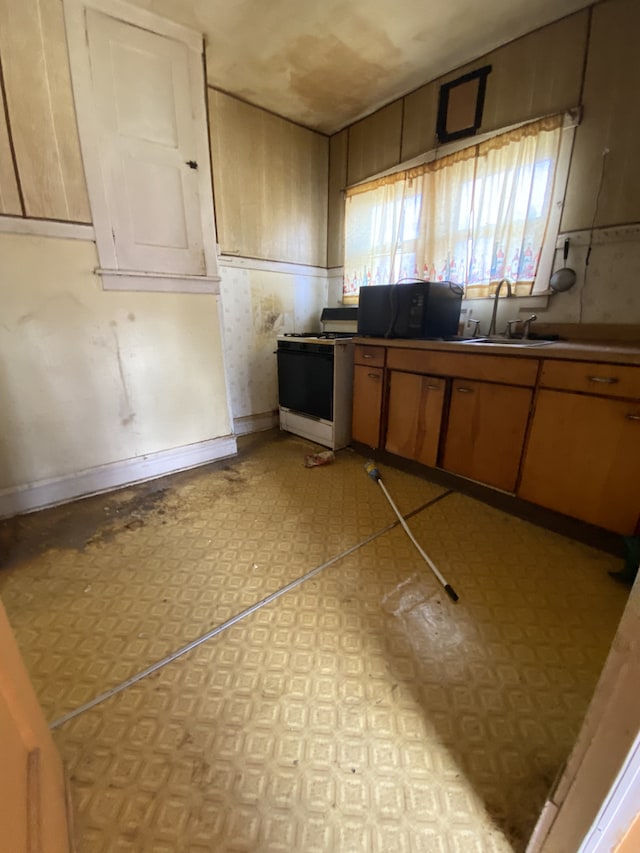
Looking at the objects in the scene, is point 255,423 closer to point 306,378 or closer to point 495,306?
point 306,378

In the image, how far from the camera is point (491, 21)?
6.19 ft

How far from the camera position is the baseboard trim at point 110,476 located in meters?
1.86

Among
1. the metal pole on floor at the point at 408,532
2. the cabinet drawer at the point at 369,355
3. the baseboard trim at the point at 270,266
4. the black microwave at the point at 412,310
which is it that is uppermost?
the baseboard trim at the point at 270,266

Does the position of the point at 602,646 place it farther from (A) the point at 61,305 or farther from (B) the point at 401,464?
(A) the point at 61,305

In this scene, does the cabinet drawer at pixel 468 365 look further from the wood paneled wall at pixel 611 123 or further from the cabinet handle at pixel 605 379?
the wood paneled wall at pixel 611 123

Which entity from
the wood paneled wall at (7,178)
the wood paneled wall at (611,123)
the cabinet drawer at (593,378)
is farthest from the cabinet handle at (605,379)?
the wood paneled wall at (7,178)

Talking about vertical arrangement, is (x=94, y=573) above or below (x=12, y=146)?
below

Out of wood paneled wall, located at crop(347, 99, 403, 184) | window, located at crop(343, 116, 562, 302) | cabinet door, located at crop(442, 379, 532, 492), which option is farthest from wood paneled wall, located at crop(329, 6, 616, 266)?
cabinet door, located at crop(442, 379, 532, 492)

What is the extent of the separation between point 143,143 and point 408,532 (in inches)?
94.8

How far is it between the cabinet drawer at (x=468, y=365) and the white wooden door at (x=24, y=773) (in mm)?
1868

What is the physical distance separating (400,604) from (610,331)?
1.79 metres

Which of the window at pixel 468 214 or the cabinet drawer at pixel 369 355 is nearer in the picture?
the window at pixel 468 214

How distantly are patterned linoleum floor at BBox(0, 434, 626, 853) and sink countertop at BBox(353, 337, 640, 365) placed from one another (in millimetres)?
814

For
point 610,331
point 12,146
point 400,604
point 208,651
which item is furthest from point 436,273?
point 208,651
